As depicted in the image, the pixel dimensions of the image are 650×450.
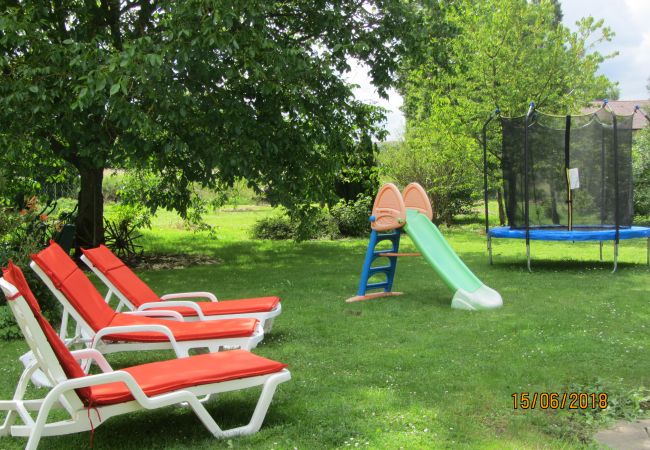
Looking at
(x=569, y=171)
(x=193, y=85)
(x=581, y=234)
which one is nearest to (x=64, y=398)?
(x=193, y=85)

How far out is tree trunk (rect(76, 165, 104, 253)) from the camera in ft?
40.1

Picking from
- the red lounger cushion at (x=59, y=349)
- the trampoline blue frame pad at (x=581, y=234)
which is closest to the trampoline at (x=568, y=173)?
the trampoline blue frame pad at (x=581, y=234)

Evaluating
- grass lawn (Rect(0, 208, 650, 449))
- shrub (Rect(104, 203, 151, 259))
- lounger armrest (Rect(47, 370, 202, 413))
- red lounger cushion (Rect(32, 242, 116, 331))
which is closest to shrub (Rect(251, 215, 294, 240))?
shrub (Rect(104, 203, 151, 259))

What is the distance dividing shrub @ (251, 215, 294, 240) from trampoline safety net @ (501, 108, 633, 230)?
7451 mm

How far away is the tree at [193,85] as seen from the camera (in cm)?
820

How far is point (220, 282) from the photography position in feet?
33.0

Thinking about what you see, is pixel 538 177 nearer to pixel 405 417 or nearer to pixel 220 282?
pixel 220 282

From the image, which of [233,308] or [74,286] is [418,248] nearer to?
[233,308]

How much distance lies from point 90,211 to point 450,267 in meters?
7.62

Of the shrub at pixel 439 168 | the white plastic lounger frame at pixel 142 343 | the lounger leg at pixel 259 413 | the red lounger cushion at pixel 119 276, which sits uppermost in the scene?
the shrub at pixel 439 168

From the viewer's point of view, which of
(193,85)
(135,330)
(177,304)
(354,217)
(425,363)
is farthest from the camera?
(354,217)
